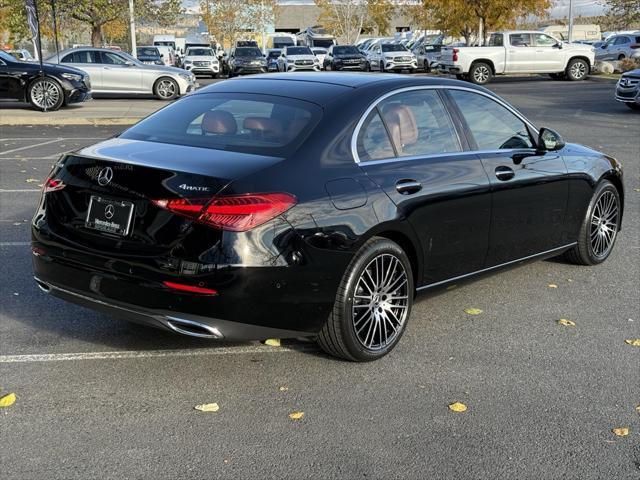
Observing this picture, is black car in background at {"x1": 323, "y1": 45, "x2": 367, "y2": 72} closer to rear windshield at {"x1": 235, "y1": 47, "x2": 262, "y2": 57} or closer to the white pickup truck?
rear windshield at {"x1": 235, "y1": 47, "x2": 262, "y2": 57}

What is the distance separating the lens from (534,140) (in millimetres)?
6172

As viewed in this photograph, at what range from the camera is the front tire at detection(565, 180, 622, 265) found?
6836 millimetres

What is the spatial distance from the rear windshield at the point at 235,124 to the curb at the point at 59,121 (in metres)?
14.0

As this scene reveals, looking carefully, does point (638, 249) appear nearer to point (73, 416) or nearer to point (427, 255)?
point (427, 255)

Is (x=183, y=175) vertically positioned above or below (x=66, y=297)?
above

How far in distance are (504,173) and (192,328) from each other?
260 cm

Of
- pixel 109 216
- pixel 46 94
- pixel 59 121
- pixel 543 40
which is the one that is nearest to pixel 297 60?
pixel 543 40

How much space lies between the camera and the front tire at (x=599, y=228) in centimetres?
684

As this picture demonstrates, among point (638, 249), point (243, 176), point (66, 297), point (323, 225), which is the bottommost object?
point (638, 249)

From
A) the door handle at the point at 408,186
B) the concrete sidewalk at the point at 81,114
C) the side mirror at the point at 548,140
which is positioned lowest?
the concrete sidewalk at the point at 81,114

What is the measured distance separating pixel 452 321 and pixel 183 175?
231cm

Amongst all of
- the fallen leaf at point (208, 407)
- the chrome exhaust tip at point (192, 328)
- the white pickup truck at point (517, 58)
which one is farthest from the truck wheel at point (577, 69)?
the fallen leaf at point (208, 407)

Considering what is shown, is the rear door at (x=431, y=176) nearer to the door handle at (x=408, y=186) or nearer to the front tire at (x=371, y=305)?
the door handle at (x=408, y=186)

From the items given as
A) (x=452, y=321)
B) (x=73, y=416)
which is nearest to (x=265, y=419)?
(x=73, y=416)
